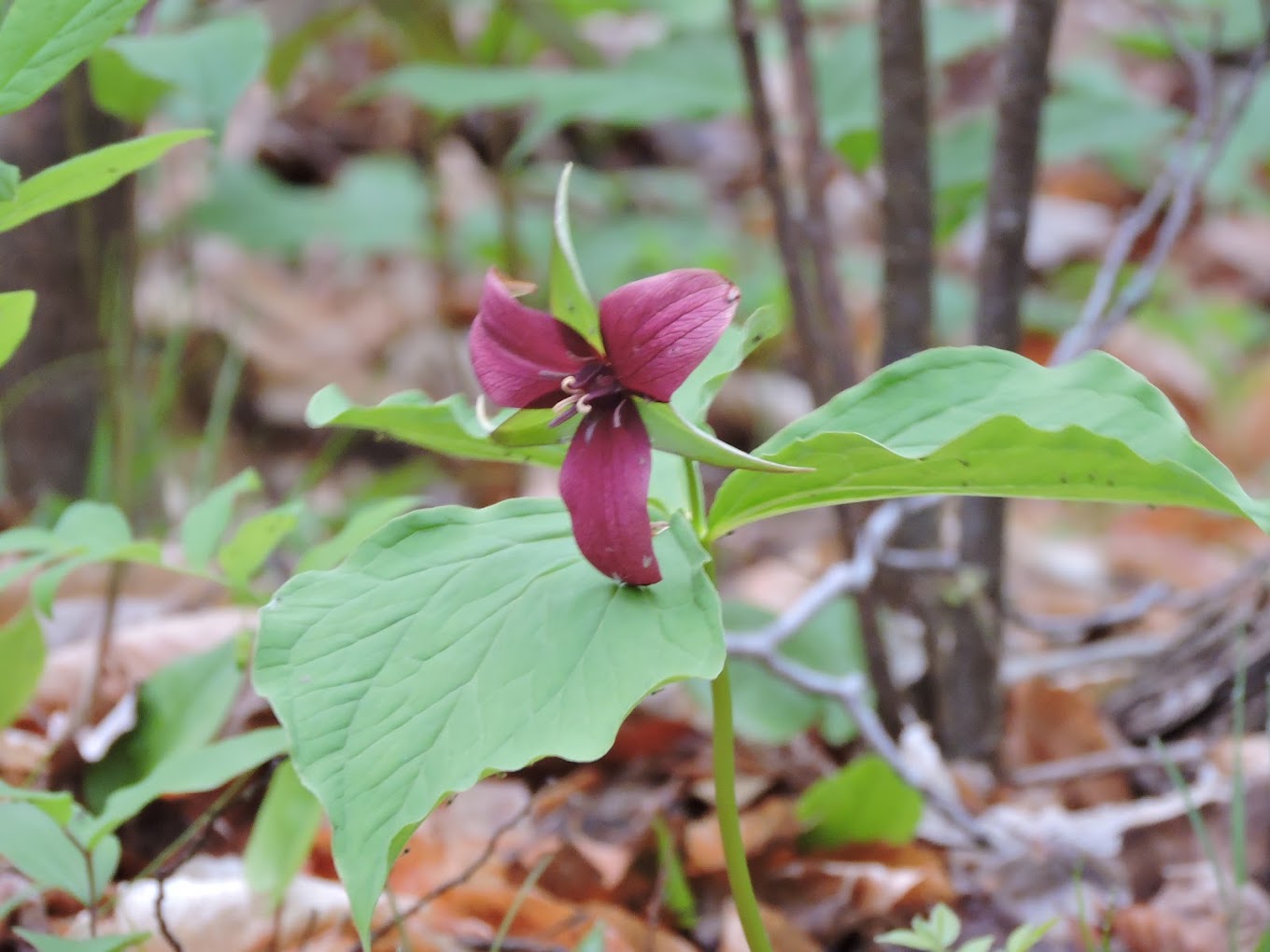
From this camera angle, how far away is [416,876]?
1152 millimetres

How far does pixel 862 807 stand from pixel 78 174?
855 millimetres

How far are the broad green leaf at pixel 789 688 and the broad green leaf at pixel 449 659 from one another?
0.67 metres

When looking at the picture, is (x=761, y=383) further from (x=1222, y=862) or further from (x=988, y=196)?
(x=1222, y=862)

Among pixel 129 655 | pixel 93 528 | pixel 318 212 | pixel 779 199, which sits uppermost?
pixel 93 528

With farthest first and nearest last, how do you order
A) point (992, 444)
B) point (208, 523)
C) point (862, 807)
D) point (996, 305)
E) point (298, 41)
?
point (298, 41), point (996, 305), point (862, 807), point (208, 523), point (992, 444)

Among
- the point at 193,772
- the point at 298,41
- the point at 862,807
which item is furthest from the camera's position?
the point at 298,41

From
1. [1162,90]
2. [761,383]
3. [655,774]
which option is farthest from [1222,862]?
[1162,90]

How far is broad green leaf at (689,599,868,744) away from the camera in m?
1.45

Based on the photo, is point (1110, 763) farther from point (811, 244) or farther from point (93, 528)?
point (93, 528)

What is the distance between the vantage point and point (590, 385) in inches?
26.2

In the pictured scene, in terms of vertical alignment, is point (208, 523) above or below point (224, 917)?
above

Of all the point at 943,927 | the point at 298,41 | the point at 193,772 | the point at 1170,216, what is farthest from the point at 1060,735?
the point at 298,41

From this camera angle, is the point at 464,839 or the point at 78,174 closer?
the point at 78,174

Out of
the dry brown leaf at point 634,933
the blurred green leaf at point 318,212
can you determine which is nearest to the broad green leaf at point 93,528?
the dry brown leaf at point 634,933
